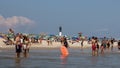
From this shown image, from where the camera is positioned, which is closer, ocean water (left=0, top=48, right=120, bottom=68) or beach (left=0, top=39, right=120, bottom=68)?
ocean water (left=0, top=48, right=120, bottom=68)

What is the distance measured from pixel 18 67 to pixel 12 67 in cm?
31

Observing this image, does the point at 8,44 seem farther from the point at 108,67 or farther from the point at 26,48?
the point at 108,67

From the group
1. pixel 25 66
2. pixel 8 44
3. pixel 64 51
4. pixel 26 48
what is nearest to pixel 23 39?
pixel 26 48

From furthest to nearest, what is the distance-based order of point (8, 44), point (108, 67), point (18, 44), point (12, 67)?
point (8, 44) < point (18, 44) < point (108, 67) < point (12, 67)

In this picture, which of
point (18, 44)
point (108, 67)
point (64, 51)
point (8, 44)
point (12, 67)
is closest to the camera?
point (12, 67)

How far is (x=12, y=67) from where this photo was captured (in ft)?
60.9

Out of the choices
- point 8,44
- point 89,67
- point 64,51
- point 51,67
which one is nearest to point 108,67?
point 89,67

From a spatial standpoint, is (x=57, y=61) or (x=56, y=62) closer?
(x=56, y=62)

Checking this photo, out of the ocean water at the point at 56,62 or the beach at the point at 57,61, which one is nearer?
the ocean water at the point at 56,62

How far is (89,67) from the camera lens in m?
19.6

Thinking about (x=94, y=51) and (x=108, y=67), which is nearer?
(x=108, y=67)

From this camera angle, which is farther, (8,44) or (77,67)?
(8,44)

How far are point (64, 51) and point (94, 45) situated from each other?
2.64 metres

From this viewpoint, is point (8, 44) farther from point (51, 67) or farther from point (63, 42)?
point (51, 67)
